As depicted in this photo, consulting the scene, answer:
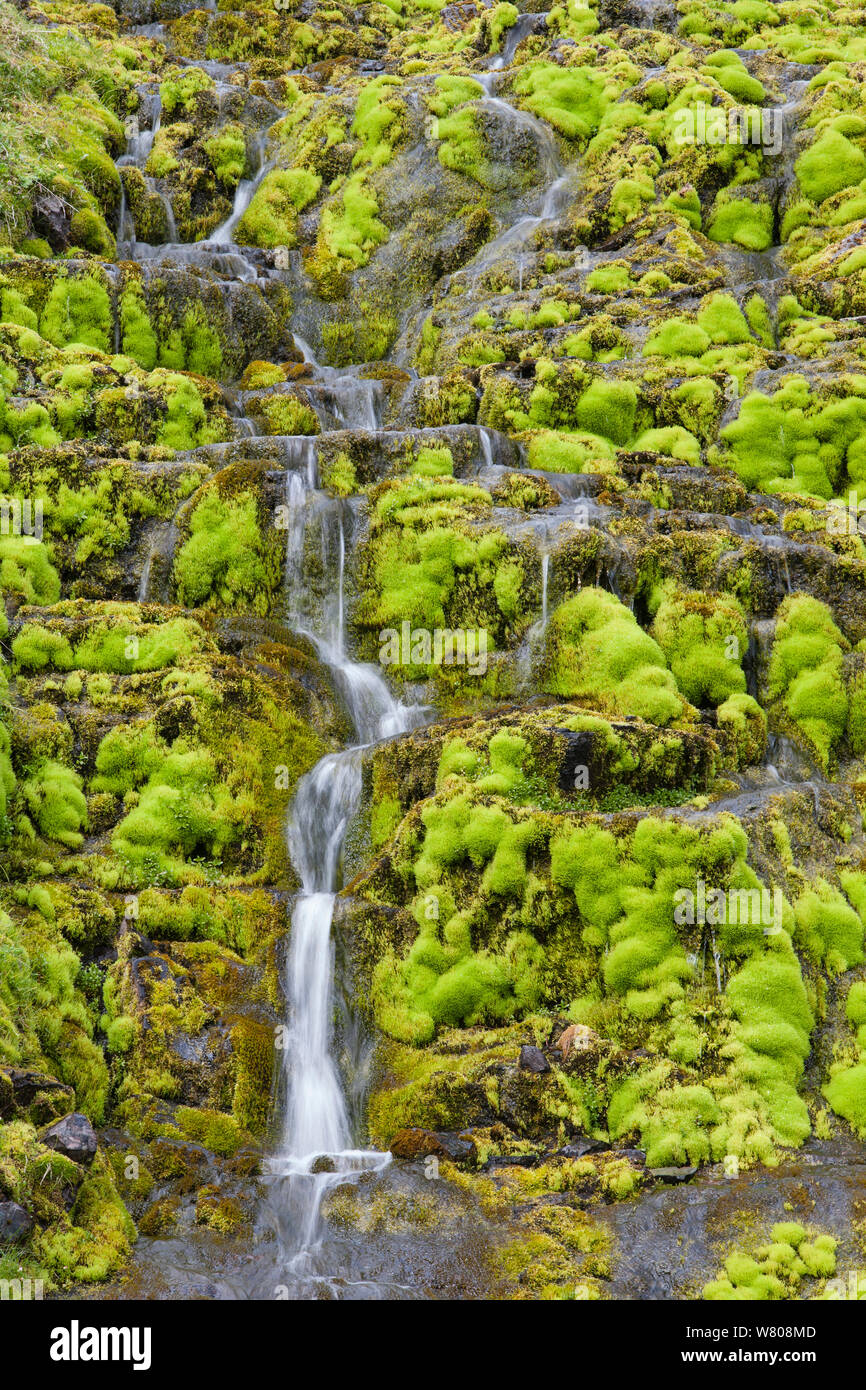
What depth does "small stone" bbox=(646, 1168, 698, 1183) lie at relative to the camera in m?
10.6

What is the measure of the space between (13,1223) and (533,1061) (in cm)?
506

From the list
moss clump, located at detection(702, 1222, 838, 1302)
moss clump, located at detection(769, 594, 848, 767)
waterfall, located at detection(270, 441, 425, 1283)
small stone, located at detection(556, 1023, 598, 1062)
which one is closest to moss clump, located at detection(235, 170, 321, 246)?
waterfall, located at detection(270, 441, 425, 1283)

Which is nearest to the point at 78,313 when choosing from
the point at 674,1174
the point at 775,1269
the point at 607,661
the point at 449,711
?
the point at 449,711

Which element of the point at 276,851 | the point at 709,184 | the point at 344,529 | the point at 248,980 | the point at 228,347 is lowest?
the point at 248,980

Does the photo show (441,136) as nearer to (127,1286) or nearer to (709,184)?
(709,184)

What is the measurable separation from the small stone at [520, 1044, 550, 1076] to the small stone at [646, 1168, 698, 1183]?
143cm

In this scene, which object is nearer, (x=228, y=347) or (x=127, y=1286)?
(x=127, y=1286)

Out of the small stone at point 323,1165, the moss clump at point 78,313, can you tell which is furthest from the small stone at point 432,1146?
the moss clump at point 78,313

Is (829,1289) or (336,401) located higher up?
(336,401)

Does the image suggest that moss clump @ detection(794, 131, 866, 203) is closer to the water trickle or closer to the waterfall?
the water trickle

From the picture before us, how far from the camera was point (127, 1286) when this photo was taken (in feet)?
30.4

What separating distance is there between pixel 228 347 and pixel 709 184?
12086 mm

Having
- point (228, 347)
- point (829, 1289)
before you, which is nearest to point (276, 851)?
point (829, 1289)

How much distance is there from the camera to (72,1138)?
9.74m
